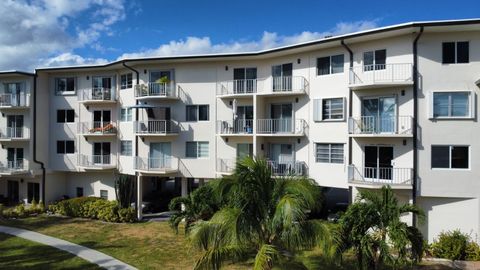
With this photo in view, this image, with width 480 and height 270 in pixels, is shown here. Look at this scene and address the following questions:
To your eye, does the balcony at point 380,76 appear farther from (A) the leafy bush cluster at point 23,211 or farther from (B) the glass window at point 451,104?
(A) the leafy bush cluster at point 23,211

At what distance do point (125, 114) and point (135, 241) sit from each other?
1223cm

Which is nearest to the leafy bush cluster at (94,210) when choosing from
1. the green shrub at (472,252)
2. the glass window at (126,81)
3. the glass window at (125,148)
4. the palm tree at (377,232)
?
the glass window at (125,148)

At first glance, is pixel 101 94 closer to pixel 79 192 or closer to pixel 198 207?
pixel 79 192

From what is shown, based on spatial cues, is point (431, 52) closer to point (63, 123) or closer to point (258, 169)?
point (258, 169)

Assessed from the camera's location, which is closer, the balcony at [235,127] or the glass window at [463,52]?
the glass window at [463,52]

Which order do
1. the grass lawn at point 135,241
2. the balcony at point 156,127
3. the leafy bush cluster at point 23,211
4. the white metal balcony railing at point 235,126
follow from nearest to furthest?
the grass lawn at point 135,241, the white metal balcony railing at point 235,126, the balcony at point 156,127, the leafy bush cluster at point 23,211

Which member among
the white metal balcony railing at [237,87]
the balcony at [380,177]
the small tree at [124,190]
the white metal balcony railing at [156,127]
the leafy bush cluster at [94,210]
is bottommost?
the leafy bush cluster at [94,210]

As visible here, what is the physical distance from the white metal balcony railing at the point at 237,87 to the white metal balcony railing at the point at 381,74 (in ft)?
24.5

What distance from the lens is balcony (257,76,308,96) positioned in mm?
23922

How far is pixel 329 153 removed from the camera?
22.9m

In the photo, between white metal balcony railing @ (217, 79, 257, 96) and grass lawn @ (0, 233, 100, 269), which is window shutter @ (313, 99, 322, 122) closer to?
white metal balcony railing @ (217, 79, 257, 96)

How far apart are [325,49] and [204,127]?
10.8 m

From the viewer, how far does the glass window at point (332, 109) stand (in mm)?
22281

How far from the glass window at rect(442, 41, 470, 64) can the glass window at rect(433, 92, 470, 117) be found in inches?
71.3
